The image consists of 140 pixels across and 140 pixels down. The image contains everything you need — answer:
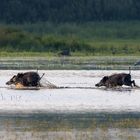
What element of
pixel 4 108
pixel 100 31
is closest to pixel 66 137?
pixel 4 108

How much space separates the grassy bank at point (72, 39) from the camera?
67.6 meters

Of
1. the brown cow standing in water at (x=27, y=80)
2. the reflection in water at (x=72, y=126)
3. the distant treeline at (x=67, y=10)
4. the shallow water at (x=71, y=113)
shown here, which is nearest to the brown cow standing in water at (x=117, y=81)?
the shallow water at (x=71, y=113)

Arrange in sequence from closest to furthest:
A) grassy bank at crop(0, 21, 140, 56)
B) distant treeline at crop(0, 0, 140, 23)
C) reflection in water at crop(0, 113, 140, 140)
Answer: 1. reflection in water at crop(0, 113, 140, 140)
2. grassy bank at crop(0, 21, 140, 56)
3. distant treeline at crop(0, 0, 140, 23)

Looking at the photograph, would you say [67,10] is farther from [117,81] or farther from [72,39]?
[117,81]

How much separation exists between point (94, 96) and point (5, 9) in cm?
5530

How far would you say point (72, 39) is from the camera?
72.9 metres

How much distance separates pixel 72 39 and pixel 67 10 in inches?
552

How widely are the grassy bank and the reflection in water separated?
3882 cm

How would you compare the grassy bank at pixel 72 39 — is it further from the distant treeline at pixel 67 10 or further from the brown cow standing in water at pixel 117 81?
the brown cow standing in water at pixel 117 81

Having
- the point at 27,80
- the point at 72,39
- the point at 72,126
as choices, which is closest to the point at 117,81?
the point at 27,80

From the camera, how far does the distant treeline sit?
8475cm

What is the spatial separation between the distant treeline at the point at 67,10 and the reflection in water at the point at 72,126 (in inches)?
2296

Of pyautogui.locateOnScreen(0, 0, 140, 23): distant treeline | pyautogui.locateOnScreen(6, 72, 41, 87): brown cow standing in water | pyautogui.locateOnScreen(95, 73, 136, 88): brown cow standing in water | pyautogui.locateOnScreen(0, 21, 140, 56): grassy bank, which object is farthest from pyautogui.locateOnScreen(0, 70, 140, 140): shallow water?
pyautogui.locateOnScreen(0, 0, 140, 23): distant treeline

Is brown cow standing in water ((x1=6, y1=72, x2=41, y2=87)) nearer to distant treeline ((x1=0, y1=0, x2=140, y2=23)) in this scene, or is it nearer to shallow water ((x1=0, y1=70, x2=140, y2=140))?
shallow water ((x1=0, y1=70, x2=140, y2=140))
